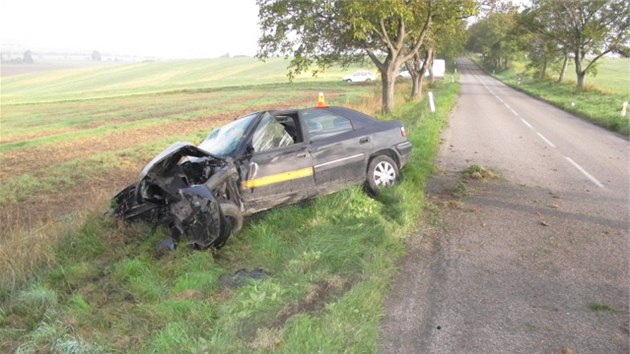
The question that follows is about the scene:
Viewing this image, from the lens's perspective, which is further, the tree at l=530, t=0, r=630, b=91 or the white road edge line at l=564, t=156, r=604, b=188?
the tree at l=530, t=0, r=630, b=91

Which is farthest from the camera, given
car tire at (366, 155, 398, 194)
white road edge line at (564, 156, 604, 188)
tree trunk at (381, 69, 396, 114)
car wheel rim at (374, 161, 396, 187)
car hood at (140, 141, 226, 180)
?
tree trunk at (381, 69, 396, 114)

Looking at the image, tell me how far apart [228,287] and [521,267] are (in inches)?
113

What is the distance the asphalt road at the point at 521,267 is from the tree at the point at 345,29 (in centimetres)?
A: 679

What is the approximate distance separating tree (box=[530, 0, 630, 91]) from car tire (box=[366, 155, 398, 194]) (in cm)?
2896

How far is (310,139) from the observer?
6.42 metres

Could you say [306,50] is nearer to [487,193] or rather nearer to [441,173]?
[441,173]

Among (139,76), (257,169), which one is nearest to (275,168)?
(257,169)

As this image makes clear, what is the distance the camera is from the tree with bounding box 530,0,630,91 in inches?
1212

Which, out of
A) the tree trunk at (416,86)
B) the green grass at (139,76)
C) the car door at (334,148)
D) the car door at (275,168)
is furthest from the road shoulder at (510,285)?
the green grass at (139,76)

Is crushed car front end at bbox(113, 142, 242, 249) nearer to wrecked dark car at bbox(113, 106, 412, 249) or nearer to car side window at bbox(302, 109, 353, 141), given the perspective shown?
wrecked dark car at bbox(113, 106, 412, 249)

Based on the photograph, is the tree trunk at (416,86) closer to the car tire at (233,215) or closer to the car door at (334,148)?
the car door at (334,148)

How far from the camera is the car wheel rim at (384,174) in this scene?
7009 millimetres

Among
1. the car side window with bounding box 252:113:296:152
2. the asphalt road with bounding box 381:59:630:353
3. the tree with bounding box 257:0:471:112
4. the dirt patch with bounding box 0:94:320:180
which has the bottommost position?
the dirt patch with bounding box 0:94:320:180

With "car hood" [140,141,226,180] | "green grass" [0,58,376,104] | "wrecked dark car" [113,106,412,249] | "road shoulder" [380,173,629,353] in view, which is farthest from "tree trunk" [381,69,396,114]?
"green grass" [0,58,376,104]
